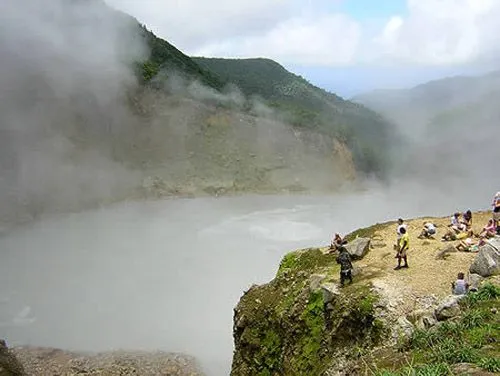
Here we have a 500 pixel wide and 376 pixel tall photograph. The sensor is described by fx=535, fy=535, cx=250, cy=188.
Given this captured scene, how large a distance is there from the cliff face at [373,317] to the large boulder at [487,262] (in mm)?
28

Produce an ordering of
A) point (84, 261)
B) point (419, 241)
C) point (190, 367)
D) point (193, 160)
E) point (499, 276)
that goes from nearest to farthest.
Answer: point (499, 276)
point (419, 241)
point (190, 367)
point (84, 261)
point (193, 160)

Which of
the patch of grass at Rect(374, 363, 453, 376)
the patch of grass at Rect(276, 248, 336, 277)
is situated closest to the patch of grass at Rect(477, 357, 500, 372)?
the patch of grass at Rect(374, 363, 453, 376)

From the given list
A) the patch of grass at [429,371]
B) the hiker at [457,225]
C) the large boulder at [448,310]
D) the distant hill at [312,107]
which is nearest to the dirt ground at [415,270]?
the hiker at [457,225]

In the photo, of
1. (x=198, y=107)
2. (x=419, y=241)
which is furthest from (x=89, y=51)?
(x=419, y=241)

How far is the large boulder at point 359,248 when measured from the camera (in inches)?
647

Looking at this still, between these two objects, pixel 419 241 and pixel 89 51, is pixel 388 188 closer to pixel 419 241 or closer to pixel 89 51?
pixel 89 51

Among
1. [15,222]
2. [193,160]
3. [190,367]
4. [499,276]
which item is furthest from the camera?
[193,160]

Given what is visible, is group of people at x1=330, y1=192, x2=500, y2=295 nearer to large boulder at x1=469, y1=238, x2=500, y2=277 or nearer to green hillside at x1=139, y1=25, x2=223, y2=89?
large boulder at x1=469, y1=238, x2=500, y2=277

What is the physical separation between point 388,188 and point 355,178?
518cm

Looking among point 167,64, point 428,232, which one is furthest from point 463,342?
point 167,64

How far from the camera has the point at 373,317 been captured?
12.6 m

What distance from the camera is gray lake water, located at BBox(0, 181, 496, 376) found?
30.5 metres

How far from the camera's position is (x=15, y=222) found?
5238 centimetres

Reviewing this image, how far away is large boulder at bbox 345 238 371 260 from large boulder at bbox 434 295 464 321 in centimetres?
517
